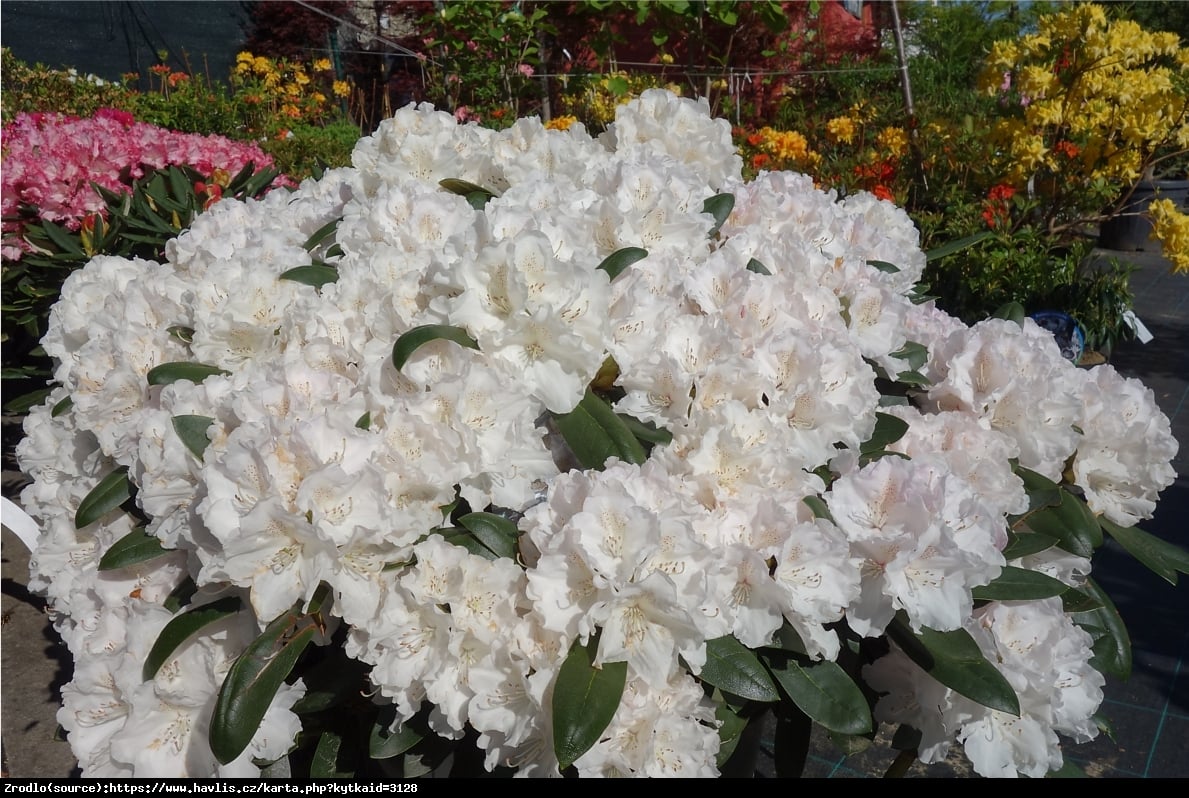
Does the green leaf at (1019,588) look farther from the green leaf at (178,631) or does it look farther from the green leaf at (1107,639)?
the green leaf at (178,631)

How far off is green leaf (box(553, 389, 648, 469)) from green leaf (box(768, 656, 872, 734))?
1.07ft

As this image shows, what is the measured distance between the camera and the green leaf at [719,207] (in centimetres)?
157

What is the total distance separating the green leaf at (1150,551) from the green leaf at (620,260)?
829mm

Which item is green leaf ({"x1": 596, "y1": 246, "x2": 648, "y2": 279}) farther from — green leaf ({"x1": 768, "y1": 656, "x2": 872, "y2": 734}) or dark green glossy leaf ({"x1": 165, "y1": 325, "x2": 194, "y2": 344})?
dark green glossy leaf ({"x1": 165, "y1": 325, "x2": 194, "y2": 344})

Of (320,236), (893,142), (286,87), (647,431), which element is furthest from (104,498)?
(286,87)

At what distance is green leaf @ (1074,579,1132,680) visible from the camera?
132 centimetres

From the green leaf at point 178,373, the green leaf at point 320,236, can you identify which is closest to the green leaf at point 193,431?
the green leaf at point 178,373

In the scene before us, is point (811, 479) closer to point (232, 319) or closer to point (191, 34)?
point (232, 319)

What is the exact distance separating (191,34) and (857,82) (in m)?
→ 8.72
